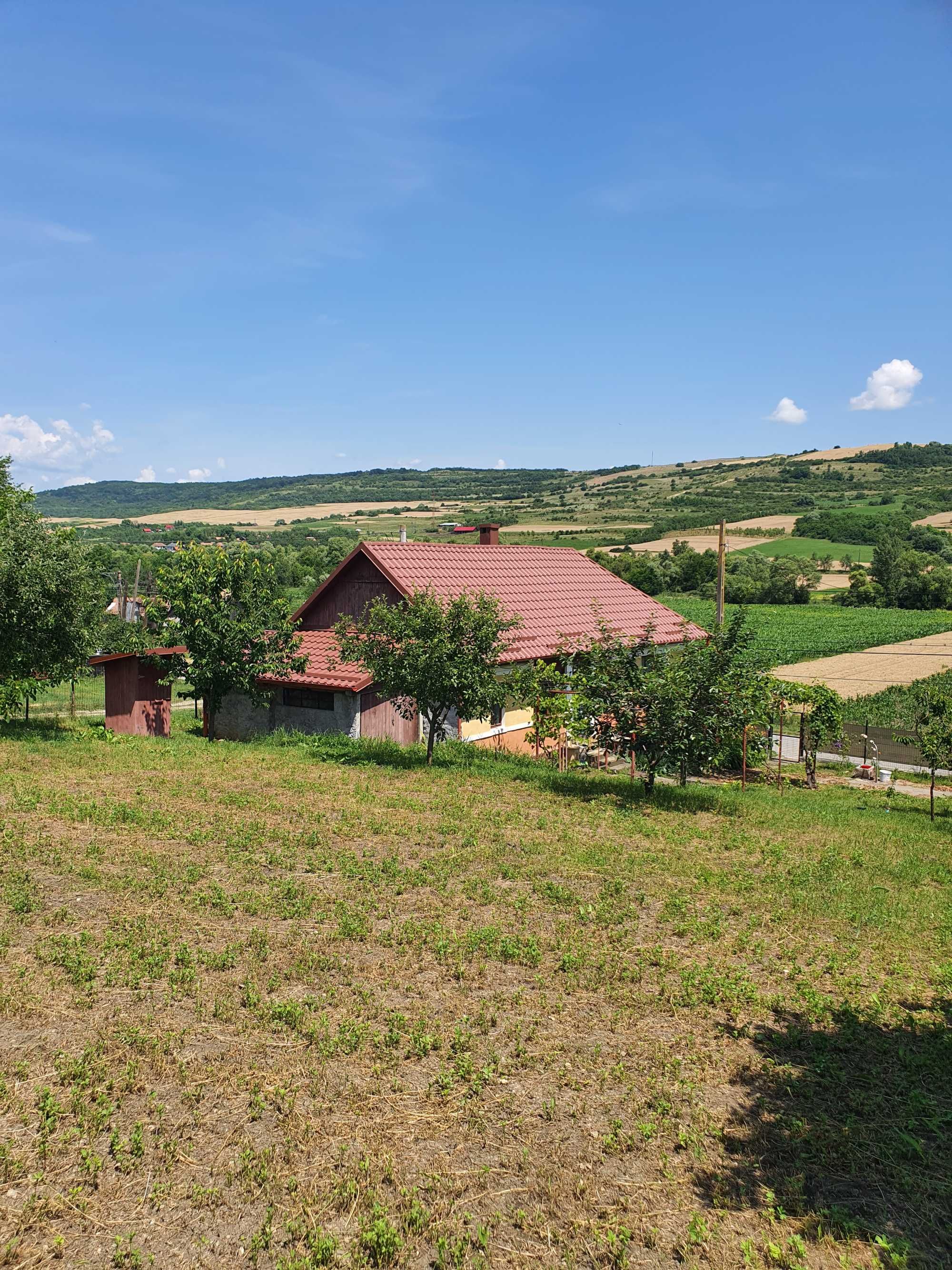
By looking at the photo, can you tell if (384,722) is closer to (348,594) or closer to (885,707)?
(348,594)

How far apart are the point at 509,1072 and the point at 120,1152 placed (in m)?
2.80

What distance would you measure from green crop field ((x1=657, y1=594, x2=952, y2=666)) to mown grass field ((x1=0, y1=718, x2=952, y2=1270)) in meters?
46.0

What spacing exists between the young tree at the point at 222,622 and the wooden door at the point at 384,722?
79.6 inches

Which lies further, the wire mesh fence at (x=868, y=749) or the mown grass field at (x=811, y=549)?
the mown grass field at (x=811, y=549)

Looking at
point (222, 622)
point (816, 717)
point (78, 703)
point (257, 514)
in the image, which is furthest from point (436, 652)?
point (257, 514)

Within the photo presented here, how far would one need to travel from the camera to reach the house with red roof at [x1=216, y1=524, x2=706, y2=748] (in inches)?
922

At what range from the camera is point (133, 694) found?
24672 millimetres

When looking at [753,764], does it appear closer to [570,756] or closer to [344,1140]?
[570,756]

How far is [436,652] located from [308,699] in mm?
6672

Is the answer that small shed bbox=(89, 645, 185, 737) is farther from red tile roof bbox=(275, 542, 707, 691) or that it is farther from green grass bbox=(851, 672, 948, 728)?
green grass bbox=(851, 672, 948, 728)

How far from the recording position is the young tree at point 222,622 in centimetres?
2227

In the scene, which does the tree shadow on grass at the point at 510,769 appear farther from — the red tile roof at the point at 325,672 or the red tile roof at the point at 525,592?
the red tile roof at the point at 525,592

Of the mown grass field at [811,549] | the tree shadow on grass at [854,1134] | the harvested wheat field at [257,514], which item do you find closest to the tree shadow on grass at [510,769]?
the tree shadow on grass at [854,1134]

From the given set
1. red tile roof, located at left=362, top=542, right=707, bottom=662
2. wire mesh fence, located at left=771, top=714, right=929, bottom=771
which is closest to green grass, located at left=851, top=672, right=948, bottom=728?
wire mesh fence, located at left=771, top=714, right=929, bottom=771
